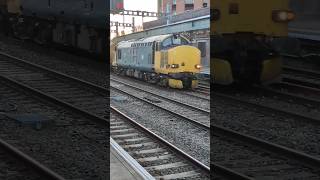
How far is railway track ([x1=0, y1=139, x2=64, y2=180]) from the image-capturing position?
4.31m

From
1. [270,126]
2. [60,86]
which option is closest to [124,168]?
[270,126]

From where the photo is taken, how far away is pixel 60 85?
9.37 metres

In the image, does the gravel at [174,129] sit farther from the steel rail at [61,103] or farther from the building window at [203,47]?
the building window at [203,47]

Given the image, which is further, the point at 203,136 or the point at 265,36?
the point at 265,36

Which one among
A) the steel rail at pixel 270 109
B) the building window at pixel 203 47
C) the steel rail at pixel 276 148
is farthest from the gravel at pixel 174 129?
the building window at pixel 203 47

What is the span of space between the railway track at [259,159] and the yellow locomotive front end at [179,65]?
365 inches

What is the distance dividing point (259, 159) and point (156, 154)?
1.65 meters

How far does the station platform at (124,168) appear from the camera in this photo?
4676 millimetres

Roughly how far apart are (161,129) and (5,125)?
2.77m

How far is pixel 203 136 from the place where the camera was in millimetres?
7152

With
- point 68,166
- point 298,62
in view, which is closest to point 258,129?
point 68,166

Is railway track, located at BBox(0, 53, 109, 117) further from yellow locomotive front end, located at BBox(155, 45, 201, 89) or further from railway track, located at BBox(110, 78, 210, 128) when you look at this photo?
yellow locomotive front end, located at BBox(155, 45, 201, 89)

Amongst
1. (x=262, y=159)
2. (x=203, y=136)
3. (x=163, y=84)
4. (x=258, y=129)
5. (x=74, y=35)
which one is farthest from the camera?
(x=163, y=84)

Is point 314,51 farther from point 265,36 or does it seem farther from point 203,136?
point 203,136
